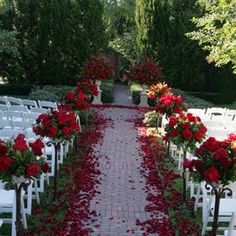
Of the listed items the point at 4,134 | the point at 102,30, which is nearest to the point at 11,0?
the point at 102,30

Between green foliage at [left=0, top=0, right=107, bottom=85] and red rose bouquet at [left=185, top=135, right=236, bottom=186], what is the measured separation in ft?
59.5

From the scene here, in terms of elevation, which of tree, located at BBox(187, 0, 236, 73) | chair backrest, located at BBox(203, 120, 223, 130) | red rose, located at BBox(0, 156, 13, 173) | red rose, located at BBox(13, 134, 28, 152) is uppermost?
tree, located at BBox(187, 0, 236, 73)

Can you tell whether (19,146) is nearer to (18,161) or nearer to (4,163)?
(18,161)

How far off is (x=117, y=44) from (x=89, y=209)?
72.8 ft

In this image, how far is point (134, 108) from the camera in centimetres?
1998

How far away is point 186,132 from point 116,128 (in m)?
7.48

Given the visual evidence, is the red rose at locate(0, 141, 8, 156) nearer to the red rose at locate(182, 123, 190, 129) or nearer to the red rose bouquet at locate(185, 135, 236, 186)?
the red rose bouquet at locate(185, 135, 236, 186)

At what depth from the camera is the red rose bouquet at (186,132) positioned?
8.20 meters

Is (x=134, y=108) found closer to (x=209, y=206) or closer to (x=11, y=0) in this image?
(x=11, y=0)

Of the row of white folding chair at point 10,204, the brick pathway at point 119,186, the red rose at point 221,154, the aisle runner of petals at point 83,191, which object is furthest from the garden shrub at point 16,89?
the red rose at point 221,154

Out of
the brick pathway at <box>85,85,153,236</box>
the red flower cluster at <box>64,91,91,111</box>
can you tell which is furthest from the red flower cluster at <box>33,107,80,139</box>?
the red flower cluster at <box>64,91,91,111</box>

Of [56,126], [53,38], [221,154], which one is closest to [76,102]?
[56,126]

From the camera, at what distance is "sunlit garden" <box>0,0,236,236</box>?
22.4ft

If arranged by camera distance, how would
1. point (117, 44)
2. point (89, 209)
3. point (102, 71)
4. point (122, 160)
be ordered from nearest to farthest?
point (89, 209)
point (122, 160)
point (102, 71)
point (117, 44)
